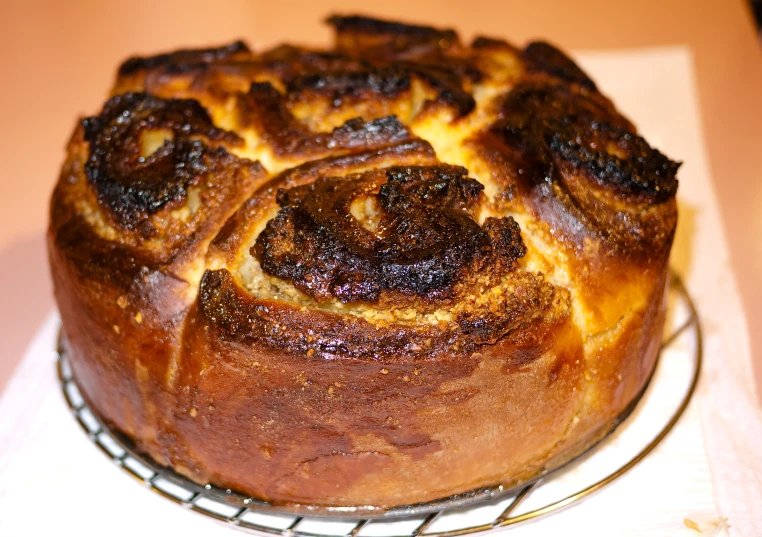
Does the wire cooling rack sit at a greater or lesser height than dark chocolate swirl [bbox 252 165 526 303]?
lesser

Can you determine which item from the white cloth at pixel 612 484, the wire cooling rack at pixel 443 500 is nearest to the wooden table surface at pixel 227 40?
the white cloth at pixel 612 484

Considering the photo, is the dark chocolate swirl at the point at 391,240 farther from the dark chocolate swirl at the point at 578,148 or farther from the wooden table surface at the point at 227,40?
the wooden table surface at the point at 227,40

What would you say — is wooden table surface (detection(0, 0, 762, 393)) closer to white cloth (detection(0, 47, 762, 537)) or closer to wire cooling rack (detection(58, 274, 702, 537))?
white cloth (detection(0, 47, 762, 537))

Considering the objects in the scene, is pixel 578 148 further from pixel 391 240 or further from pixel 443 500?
pixel 443 500

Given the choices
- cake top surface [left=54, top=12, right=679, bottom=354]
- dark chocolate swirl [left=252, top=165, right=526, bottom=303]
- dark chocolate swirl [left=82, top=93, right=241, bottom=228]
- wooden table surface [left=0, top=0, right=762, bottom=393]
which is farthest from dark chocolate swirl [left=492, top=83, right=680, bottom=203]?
wooden table surface [left=0, top=0, right=762, bottom=393]

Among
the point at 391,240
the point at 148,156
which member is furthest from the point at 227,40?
the point at 391,240

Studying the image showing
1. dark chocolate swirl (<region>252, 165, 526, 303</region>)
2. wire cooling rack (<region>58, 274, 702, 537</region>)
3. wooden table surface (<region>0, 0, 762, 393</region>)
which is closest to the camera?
dark chocolate swirl (<region>252, 165, 526, 303</region>)
